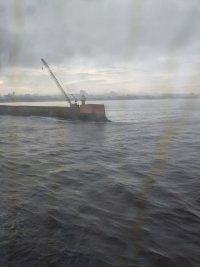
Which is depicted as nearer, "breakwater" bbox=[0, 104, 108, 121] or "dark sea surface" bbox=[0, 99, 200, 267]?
"dark sea surface" bbox=[0, 99, 200, 267]

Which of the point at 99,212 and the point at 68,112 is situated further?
the point at 68,112

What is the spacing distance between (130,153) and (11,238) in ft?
43.8

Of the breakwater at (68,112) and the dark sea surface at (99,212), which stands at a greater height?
the breakwater at (68,112)

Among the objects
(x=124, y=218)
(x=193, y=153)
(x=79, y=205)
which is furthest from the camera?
(x=193, y=153)

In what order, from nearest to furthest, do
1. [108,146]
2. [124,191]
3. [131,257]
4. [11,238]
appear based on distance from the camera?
[131,257] < [11,238] < [124,191] < [108,146]

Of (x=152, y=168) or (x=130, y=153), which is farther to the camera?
(x=130, y=153)

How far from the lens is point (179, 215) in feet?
30.2

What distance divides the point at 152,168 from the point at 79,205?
6585mm

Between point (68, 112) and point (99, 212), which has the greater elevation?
point (68, 112)

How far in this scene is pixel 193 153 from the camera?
19828 millimetres

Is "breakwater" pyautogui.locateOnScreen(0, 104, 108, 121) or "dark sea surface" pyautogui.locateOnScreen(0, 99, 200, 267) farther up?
"breakwater" pyautogui.locateOnScreen(0, 104, 108, 121)

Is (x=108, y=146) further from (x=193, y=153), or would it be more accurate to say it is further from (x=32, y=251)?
(x=32, y=251)

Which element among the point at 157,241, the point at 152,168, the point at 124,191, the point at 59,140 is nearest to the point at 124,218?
the point at 157,241

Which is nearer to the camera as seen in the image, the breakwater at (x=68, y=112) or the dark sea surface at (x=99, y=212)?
the dark sea surface at (x=99, y=212)
